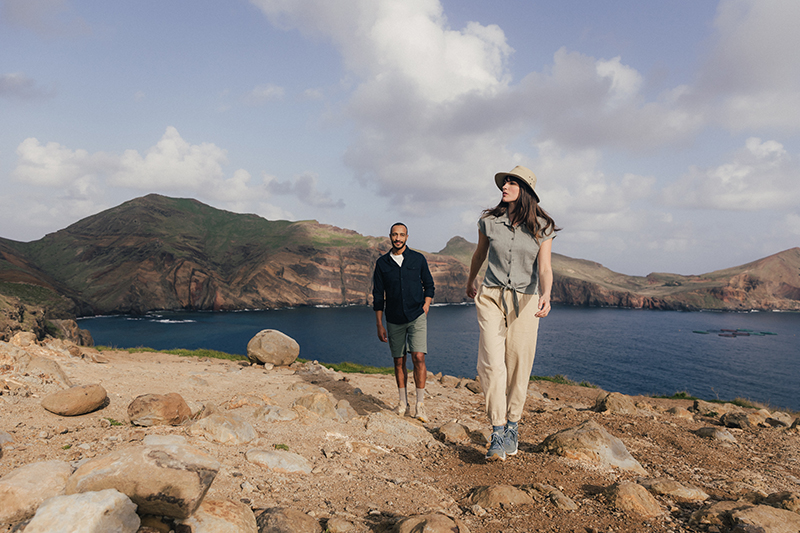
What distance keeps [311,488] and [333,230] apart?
160 m

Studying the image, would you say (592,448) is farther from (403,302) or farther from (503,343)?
(403,302)

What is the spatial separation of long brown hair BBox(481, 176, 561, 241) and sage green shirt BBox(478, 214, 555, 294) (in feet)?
0.14

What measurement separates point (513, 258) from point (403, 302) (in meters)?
2.26

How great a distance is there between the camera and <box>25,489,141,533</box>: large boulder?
73.2 inches

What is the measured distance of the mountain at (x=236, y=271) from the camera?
10419cm

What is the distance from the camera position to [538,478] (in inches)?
151

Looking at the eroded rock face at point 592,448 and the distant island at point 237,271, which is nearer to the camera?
the eroded rock face at point 592,448

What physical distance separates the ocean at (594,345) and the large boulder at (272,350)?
85.8 feet

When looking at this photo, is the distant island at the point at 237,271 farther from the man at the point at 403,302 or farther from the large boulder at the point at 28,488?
the large boulder at the point at 28,488

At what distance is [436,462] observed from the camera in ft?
15.1

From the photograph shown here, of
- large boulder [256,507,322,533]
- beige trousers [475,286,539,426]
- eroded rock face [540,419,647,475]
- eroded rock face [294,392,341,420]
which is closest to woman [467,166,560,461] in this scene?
beige trousers [475,286,539,426]

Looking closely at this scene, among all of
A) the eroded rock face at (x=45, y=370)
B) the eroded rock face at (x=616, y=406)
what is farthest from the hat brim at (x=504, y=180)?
the eroded rock face at (x=45, y=370)

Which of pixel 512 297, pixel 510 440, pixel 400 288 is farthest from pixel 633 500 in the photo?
pixel 400 288

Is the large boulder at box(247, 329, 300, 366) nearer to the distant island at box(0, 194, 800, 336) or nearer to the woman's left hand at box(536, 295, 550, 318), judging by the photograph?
the woman's left hand at box(536, 295, 550, 318)
